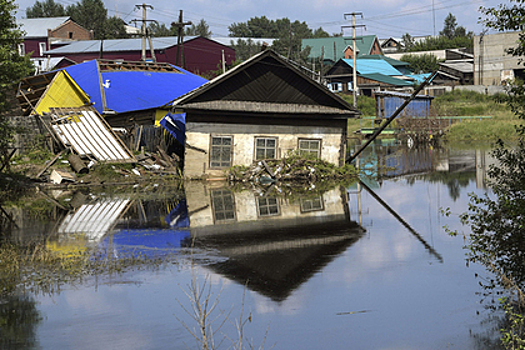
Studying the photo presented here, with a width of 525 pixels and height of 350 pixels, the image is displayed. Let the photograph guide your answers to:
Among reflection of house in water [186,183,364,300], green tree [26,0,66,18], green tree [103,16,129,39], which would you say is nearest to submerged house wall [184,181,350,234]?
reflection of house in water [186,183,364,300]

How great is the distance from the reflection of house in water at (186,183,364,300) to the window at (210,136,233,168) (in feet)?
13.0

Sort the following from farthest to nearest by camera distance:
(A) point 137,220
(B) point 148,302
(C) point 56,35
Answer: (C) point 56,35
(A) point 137,220
(B) point 148,302

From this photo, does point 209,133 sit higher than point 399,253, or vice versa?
point 209,133

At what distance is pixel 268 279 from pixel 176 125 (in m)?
18.7

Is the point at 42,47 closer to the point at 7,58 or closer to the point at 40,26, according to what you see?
the point at 40,26

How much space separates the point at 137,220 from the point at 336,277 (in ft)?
23.1

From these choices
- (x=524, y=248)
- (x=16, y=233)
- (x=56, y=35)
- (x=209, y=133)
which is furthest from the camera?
(x=56, y=35)

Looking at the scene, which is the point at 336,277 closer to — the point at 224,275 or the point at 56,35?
the point at 224,275

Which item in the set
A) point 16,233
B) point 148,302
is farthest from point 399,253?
point 16,233

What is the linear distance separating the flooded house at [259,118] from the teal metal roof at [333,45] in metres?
71.2

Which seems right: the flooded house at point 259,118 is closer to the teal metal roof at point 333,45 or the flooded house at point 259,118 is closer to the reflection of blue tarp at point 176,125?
the reflection of blue tarp at point 176,125

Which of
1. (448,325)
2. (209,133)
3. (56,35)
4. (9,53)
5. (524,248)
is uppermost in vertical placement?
(56,35)

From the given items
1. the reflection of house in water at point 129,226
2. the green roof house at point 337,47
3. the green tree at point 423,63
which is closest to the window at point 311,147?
the reflection of house in water at point 129,226

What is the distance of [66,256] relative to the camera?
10.4 meters
